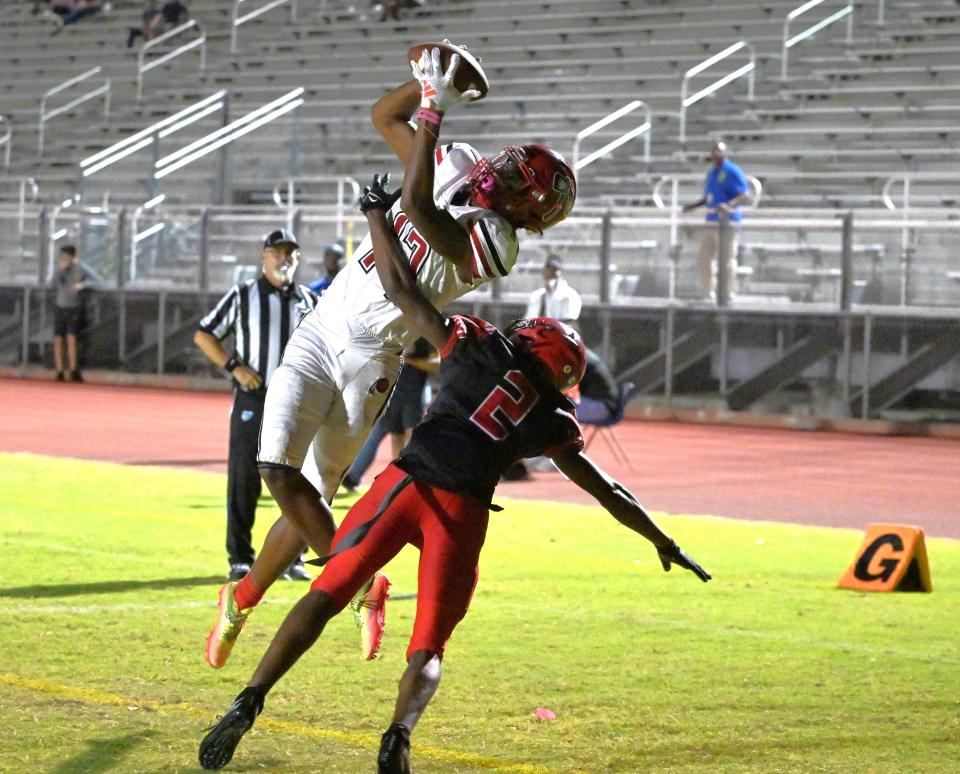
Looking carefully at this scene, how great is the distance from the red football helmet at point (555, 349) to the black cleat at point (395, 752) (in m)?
1.15

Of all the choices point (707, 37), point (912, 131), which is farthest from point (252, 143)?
point (912, 131)

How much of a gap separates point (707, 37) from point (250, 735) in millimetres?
24753

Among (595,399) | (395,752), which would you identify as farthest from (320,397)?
(595,399)

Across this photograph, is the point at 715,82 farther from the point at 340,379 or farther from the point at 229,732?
the point at 229,732

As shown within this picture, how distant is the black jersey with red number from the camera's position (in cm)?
531

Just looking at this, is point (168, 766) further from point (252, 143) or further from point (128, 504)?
point (252, 143)

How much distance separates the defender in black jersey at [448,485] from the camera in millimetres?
5305

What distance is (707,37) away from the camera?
29344 mm

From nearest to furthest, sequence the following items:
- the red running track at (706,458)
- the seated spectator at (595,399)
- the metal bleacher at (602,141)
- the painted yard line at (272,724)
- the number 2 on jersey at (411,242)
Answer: the painted yard line at (272,724)
the number 2 on jersey at (411,242)
the red running track at (706,458)
the seated spectator at (595,399)
the metal bleacher at (602,141)

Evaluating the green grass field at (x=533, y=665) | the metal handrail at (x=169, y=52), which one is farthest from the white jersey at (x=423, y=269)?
the metal handrail at (x=169, y=52)

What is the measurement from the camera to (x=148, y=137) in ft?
103

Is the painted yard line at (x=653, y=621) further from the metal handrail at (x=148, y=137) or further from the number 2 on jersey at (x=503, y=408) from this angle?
the metal handrail at (x=148, y=137)

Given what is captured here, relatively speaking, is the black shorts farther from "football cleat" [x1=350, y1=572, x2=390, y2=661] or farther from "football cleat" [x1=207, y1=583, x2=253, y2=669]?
"football cleat" [x1=350, y1=572, x2=390, y2=661]

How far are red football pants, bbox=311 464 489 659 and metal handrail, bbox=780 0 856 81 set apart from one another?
2246cm
